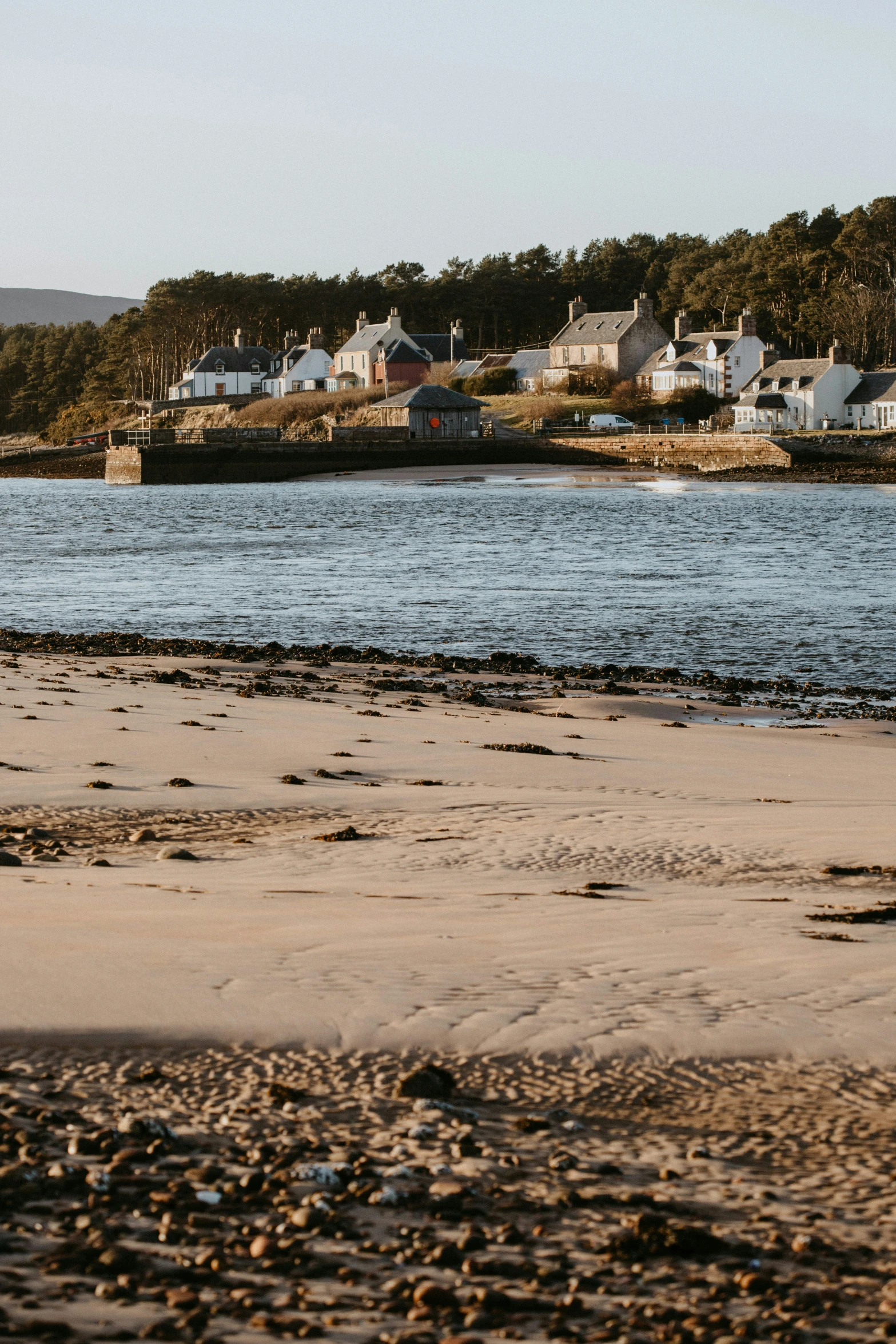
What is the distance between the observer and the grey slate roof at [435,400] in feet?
301

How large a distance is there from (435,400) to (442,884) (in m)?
87.1

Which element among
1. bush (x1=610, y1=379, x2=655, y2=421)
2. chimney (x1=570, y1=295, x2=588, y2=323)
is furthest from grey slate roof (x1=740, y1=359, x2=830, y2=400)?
chimney (x1=570, y1=295, x2=588, y2=323)

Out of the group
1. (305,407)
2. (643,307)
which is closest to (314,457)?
(305,407)

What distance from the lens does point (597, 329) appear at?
111 metres

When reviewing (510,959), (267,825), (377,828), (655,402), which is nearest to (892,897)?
(510,959)

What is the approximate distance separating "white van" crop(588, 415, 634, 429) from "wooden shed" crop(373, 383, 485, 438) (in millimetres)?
7851

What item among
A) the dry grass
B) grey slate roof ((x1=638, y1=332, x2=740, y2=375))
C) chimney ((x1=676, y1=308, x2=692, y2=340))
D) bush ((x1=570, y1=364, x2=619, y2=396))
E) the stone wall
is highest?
chimney ((x1=676, y1=308, x2=692, y2=340))

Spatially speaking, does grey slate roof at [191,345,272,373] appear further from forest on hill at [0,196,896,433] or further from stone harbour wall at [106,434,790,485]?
stone harbour wall at [106,434,790,485]

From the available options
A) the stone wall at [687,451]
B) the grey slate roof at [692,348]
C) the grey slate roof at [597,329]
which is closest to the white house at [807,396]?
the stone wall at [687,451]

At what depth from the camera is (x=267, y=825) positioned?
8562mm

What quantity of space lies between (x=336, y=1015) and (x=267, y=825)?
361 cm

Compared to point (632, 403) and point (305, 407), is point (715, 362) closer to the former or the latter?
point (632, 403)

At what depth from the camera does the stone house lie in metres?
108

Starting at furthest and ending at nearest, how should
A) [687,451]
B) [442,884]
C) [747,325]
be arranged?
[747,325]
[687,451]
[442,884]
